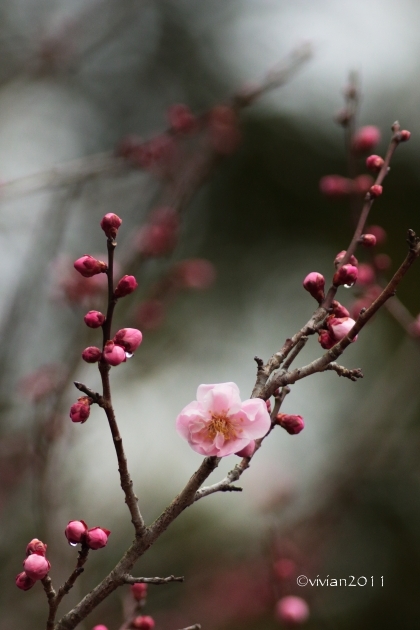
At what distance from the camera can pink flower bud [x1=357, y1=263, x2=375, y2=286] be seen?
75.3 inches

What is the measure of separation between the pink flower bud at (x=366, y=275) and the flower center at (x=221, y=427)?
3.31 ft

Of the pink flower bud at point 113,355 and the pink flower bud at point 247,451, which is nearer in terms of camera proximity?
the pink flower bud at point 113,355

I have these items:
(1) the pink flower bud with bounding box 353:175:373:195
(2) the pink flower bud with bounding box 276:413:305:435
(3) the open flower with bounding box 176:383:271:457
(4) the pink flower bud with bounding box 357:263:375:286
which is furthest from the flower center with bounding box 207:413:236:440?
(1) the pink flower bud with bounding box 353:175:373:195

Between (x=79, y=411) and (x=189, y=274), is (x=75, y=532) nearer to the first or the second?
(x=79, y=411)

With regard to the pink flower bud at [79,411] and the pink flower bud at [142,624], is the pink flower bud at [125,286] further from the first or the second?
the pink flower bud at [142,624]

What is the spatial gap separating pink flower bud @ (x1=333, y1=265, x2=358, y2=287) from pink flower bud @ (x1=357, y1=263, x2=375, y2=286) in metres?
0.85

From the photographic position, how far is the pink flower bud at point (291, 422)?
1.07 meters

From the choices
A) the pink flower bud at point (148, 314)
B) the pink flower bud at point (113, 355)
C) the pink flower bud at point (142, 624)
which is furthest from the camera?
the pink flower bud at point (148, 314)

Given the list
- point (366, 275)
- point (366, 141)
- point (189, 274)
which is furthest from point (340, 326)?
point (189, 274)

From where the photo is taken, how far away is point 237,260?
26.8 ft

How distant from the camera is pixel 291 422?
1077mm

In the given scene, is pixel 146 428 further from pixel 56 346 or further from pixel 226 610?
pixel 226 610

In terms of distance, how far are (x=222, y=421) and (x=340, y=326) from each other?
263mm

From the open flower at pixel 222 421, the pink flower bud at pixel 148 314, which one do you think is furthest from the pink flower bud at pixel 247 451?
the pink flower bud at pixel 148 314
